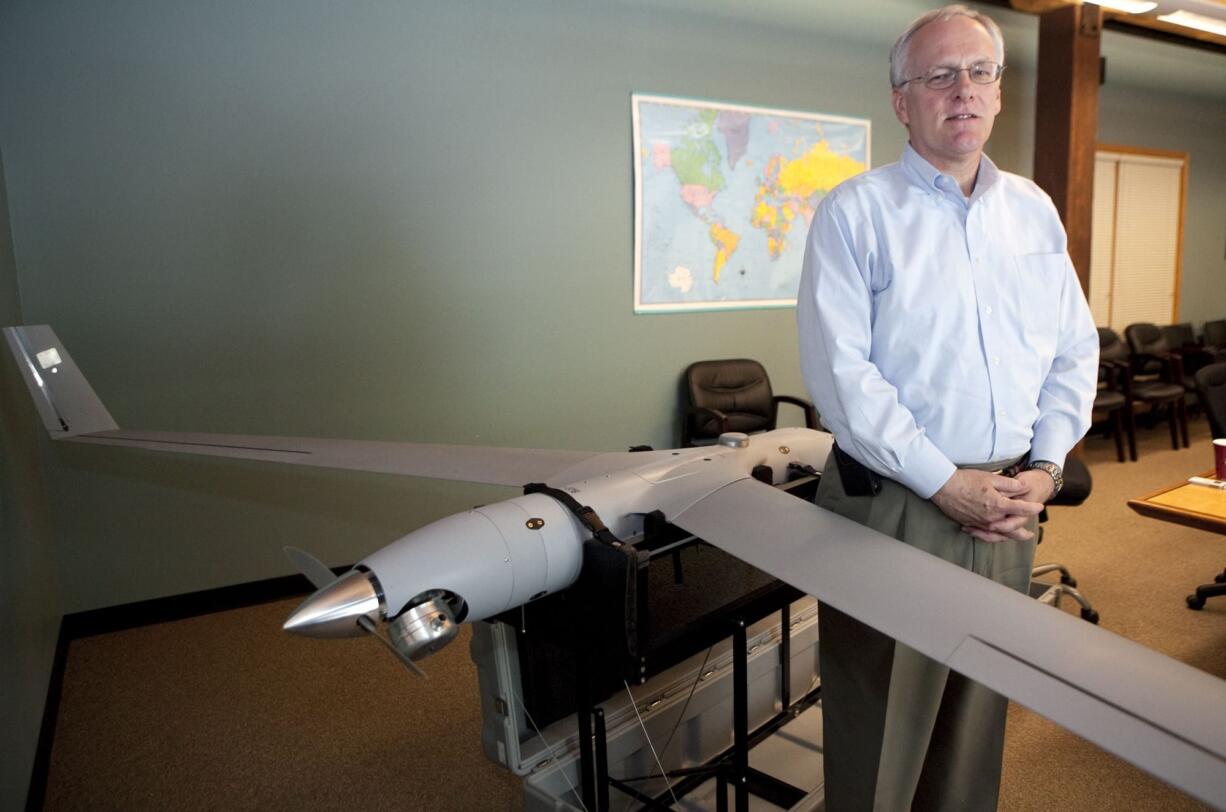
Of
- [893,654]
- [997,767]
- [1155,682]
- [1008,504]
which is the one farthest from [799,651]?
[1155,682]

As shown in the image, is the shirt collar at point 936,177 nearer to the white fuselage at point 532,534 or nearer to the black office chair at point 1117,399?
the white fuselage at point 532,534

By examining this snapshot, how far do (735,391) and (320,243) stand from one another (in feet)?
7.53

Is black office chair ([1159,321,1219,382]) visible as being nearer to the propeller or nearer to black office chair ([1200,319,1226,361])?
black office chair ([1200,319,1226,361])

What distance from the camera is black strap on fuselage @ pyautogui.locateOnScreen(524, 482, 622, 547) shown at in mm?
1505

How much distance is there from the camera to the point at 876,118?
16.2 ft

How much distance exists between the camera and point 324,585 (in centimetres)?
Answer: 136

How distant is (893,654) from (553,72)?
3.28 meters

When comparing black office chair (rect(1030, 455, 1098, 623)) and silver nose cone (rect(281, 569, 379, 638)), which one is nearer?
silver nose cone (rect(281, 569, 379, 638))

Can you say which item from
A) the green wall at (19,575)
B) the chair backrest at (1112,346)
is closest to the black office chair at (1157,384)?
the chair backrest at (1112,346)

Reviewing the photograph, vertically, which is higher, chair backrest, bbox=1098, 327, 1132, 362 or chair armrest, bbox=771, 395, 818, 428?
chair backrest, bbox=1098, 327, 1132, 362

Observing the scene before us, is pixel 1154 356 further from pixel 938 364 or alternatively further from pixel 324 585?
pixel 324 585

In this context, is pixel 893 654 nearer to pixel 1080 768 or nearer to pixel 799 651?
pixel 799 651

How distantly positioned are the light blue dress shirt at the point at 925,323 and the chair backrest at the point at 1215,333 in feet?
23.4

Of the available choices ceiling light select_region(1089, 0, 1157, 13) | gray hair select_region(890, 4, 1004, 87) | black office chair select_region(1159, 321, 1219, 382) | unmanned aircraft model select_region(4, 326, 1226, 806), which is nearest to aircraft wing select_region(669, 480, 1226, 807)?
unmanned aircraft model select_region(4, 326, 1226, 806)
